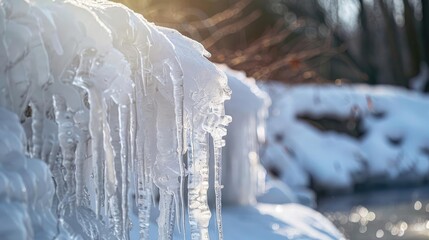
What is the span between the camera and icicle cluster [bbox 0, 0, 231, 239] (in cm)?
229

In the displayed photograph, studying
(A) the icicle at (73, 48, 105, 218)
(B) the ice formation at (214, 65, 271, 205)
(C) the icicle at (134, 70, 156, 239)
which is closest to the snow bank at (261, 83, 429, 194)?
(B) the ice formation at (214, 65, 271, 205)

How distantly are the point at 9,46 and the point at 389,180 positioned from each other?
11.5 metres

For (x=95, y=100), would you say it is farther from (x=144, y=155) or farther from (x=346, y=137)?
(x=346, y=137)

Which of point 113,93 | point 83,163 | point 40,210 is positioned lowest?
point 40,210

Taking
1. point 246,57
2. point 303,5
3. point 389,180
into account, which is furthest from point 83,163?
point 303,5

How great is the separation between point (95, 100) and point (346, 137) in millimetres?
12060

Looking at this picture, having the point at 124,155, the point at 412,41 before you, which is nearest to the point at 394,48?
the point at 412,41

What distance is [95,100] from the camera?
2.41 m

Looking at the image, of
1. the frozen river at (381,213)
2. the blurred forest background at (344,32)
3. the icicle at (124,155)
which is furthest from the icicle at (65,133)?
the blurred forest background at (344,32)

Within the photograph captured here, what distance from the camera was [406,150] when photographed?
1405 cm

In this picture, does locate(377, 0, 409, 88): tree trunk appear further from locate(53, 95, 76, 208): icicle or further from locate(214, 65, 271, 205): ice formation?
locate(53, 95, 76, 208): icicle

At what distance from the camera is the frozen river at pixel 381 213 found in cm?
774

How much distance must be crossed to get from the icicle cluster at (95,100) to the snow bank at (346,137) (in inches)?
349

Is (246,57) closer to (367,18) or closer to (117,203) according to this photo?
(117,203)
